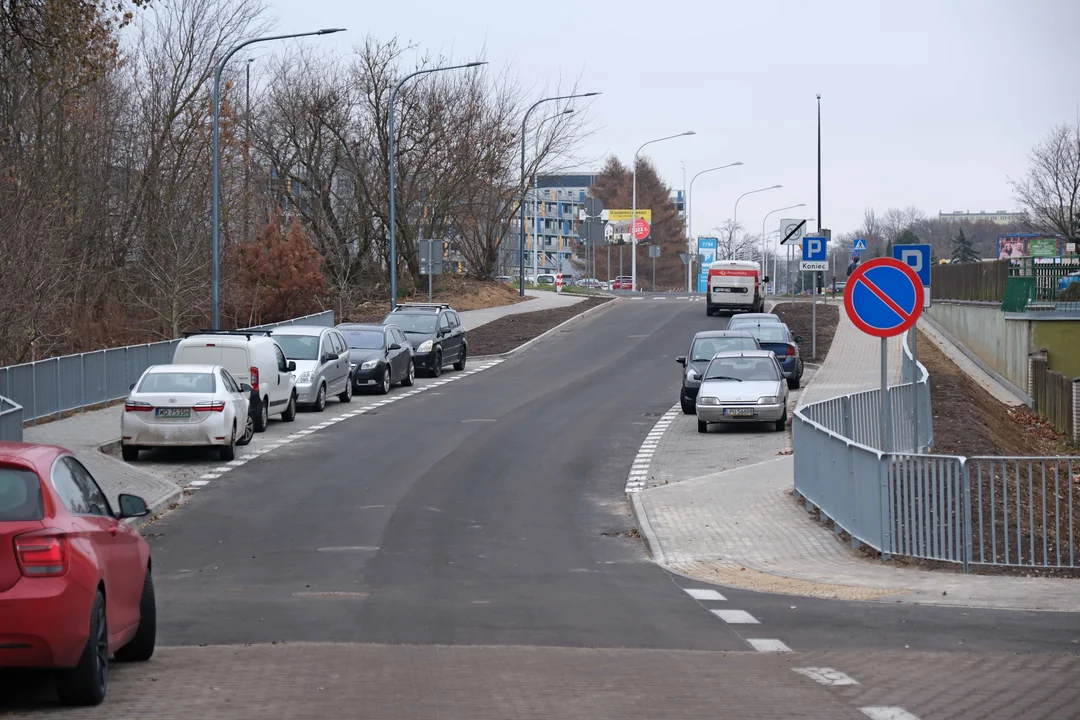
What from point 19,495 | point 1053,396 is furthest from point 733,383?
point 19,495

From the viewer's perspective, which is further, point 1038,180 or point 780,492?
point 1038,180

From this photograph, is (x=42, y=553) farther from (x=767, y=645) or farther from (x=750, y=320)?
(x=750, y=320)

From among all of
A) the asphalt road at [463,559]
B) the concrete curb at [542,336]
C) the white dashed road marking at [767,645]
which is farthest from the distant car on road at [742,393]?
the white dashed road marking at [767,645]

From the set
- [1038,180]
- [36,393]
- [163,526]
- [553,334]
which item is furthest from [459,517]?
[1038,180]

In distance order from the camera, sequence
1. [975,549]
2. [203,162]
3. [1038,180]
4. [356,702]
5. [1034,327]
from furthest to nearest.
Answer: [1038,180] → [203,162] → [1034,327] → [975,549] → [356,702]

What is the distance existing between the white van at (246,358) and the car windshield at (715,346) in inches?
376

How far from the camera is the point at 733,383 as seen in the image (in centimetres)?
2638

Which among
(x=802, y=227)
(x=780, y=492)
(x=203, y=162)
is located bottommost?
→ (x=780, y=492)

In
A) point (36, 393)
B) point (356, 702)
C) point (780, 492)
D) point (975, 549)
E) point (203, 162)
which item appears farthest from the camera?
point (203, 162)

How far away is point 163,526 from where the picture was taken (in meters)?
16.1

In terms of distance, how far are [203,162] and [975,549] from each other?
38808 millimetres

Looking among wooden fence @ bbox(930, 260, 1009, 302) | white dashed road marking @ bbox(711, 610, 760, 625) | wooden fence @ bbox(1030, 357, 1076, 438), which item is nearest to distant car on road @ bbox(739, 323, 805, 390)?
wooden fence @ bbox(1030, 357, 1076, 438)

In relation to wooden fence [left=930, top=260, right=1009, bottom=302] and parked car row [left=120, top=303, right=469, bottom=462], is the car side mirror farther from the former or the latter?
wooden fence [left=930, top=260, right=1009, bottom=302]

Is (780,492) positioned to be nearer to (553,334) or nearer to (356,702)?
(356,702)
